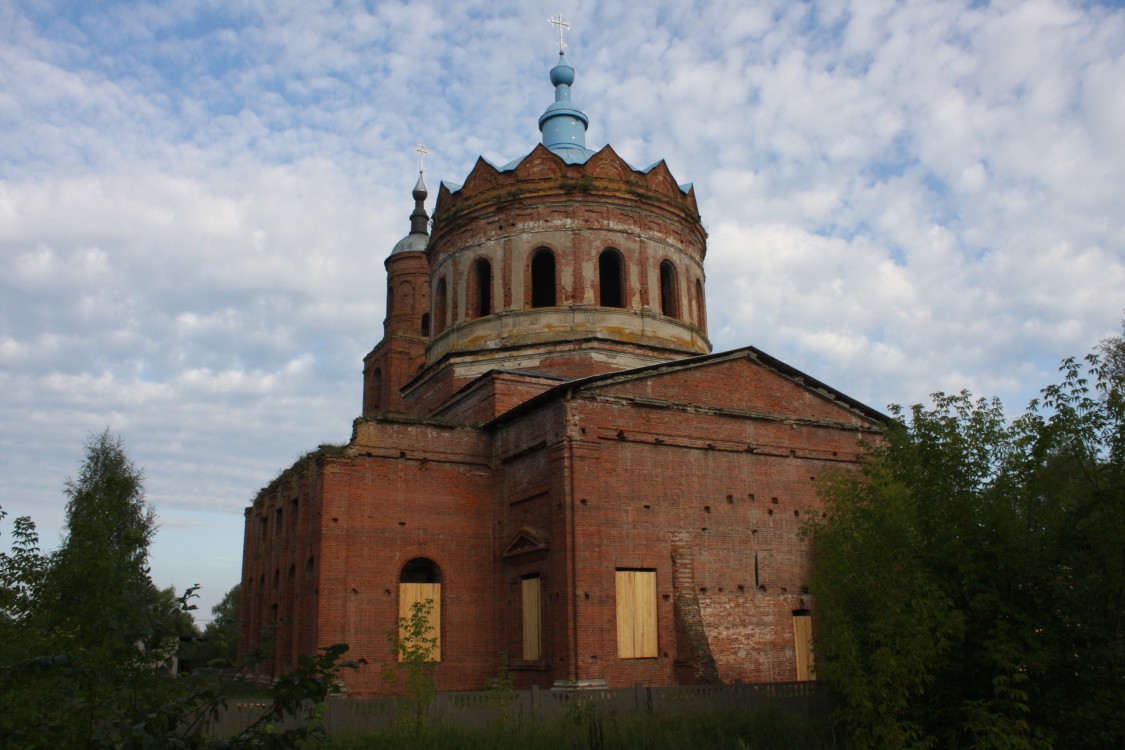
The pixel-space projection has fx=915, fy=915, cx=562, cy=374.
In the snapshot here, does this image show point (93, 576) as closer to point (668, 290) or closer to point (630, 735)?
point (630, 735)

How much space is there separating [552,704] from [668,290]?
13064mm

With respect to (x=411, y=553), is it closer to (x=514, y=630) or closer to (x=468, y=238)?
(x=514, y=630)

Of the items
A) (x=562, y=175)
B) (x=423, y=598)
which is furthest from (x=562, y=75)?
(x=423, y=598)

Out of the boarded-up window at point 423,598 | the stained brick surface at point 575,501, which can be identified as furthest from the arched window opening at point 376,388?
the boarded-up window at point 423,598

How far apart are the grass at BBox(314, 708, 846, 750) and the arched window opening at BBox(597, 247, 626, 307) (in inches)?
493

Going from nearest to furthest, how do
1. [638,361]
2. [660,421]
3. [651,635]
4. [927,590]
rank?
1. [927,590]
2. [651,635]
3. [660,421]
4. [638,361]

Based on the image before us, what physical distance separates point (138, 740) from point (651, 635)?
1374 centimetres

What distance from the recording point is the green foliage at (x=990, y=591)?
9836mm

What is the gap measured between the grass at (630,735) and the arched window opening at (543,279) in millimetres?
12772

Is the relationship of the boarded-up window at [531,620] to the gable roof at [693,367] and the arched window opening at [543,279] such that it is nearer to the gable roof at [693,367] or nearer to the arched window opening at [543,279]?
the gable roof at [693,367]

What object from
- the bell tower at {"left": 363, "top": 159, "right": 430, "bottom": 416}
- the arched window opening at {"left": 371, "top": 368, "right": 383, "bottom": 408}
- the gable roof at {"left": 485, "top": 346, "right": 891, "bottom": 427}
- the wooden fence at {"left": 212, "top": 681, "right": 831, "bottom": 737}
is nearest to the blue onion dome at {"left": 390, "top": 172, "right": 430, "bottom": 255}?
the bell tower at {"left": 363, "top": 159, "right": 430, "bottom": 416}

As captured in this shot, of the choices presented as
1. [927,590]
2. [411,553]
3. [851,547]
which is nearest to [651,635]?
[411,553]

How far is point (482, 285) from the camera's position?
24.5 m

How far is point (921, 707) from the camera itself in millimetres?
11062
